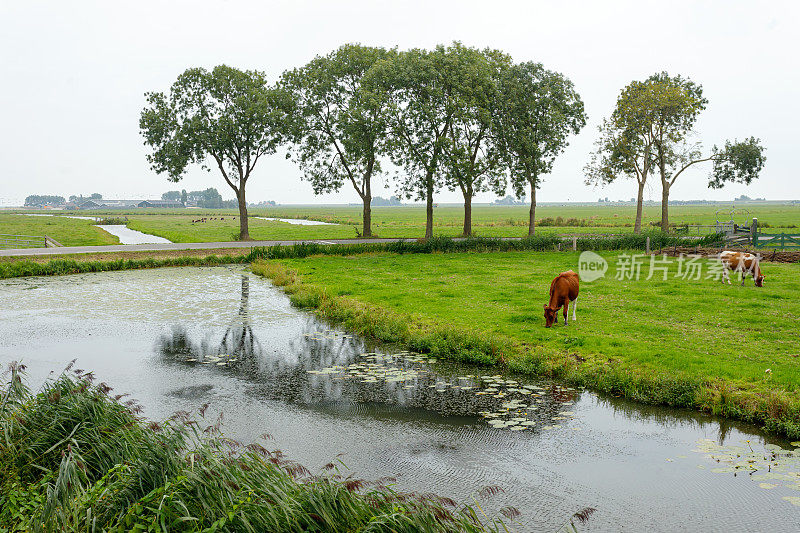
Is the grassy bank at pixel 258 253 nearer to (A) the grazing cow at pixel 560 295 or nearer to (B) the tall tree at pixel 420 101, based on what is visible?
(B) the tall tree at pixel 420 101

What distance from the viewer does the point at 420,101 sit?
150 feet

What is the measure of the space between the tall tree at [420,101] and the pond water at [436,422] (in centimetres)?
2924

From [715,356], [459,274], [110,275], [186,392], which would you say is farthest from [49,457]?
[110,275]

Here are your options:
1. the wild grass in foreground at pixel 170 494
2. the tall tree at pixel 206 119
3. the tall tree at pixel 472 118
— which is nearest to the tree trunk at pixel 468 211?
the tall tree at pixel 472 118

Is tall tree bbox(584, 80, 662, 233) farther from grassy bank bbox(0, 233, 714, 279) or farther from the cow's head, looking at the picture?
the cow's head

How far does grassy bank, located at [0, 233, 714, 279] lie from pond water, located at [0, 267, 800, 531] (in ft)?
50.1

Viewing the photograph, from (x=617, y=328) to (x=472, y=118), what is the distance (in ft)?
102

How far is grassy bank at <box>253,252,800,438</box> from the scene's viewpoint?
1165 cm

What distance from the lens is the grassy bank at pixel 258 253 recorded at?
32406 mm

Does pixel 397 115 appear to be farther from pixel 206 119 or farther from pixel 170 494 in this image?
pixel 170 494

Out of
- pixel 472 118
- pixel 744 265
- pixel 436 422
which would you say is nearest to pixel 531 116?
pixel 472 118

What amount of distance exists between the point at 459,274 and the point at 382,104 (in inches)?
896

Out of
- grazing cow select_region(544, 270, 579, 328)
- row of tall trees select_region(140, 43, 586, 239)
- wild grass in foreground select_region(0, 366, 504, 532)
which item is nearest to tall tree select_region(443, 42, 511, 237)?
row of tall trees select_region(140, 43, 586, 239)

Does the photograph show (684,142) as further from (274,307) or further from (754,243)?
(274,307)
